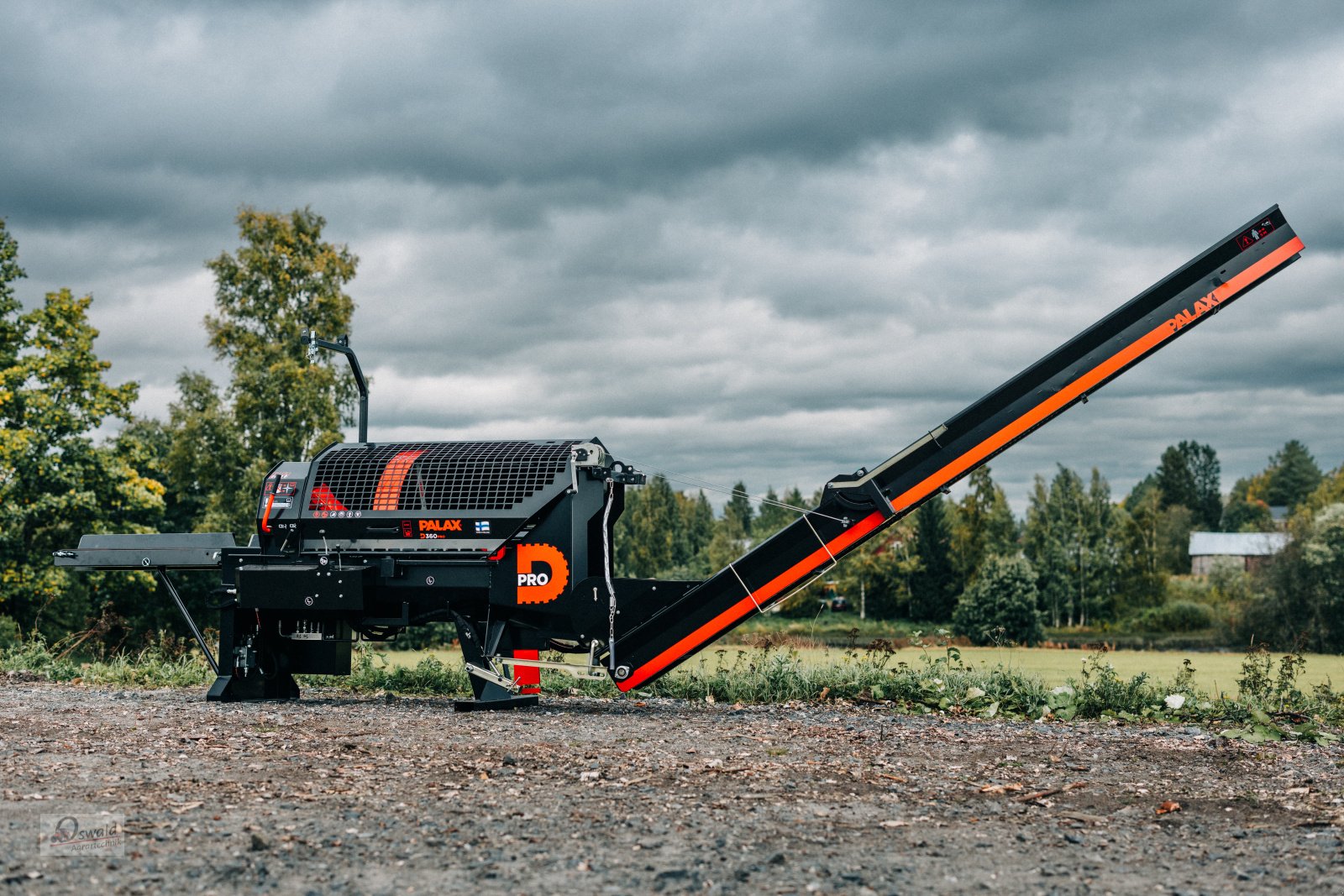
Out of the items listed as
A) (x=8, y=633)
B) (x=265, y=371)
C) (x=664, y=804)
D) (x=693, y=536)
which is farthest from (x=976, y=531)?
(x=664, y=804)

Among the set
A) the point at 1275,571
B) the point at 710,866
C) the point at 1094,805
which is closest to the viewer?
the point at 710,866

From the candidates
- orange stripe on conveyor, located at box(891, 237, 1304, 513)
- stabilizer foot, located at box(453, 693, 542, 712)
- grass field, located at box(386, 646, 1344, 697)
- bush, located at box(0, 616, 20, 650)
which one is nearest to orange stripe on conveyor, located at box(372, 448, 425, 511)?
stabilizer foot, located at box(453, 693, 542, 712)

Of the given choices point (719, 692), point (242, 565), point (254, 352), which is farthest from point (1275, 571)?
point (242, 565)

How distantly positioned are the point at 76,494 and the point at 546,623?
2144 cm

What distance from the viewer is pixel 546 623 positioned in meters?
9.74

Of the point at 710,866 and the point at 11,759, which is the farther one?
the point at 11,759

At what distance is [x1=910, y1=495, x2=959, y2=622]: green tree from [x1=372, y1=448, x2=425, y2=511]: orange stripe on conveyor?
43750mm

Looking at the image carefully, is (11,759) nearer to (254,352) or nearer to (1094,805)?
(1094,805)

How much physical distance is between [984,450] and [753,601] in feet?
6.91

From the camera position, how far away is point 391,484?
9.84 meters

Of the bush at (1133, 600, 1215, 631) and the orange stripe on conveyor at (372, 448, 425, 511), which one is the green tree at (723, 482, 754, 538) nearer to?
the bush at (1133, 600, 1215, 631)

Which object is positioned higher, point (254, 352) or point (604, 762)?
point (254, 352)

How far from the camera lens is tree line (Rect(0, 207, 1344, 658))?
1113 inches

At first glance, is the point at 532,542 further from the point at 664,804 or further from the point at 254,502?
the point at 254,502
